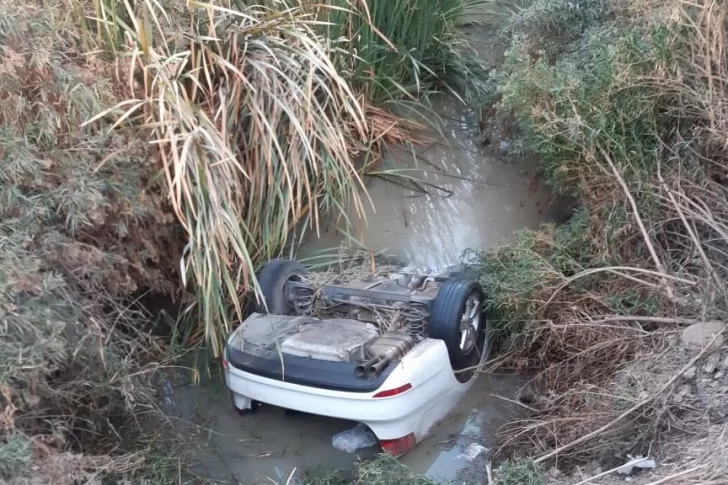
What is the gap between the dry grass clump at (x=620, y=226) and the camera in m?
3.88

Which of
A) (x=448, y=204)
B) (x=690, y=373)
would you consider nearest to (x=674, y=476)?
(x=690, y=373)

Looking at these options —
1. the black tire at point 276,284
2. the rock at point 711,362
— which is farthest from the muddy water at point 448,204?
the rock at point 711,362

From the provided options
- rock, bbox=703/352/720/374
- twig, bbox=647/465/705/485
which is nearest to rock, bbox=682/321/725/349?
rock, bbox=703/352/720/374

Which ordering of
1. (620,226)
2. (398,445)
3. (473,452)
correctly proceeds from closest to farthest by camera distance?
(398,445)
(473,452)
(620,226)

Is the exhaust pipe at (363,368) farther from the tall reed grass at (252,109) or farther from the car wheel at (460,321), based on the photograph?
the tall reed grass at (252,109)

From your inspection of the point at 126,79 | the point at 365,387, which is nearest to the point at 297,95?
the point at 126,79

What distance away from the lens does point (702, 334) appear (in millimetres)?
3668

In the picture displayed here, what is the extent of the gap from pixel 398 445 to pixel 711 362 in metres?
1.45

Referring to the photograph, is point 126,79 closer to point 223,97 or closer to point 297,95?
point 223,97

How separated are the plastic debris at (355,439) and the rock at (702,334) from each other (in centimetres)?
153

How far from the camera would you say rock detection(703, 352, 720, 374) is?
138 inches

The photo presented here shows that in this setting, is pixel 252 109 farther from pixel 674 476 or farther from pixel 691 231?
pixel 674 476

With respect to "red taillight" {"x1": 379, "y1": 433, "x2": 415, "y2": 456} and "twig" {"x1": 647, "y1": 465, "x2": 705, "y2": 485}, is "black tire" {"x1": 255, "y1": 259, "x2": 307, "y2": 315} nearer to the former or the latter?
"red taillight" {"x1": 379, "y1": 433, "x2": 415, "y2": 456}

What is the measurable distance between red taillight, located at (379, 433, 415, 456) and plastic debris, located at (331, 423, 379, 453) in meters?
0.11
